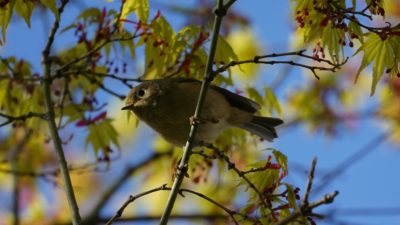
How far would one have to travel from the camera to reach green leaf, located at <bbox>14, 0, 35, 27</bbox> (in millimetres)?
2561

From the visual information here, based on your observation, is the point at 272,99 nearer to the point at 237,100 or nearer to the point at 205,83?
the point at 237,100

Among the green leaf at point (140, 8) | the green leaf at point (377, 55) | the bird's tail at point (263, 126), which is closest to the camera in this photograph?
the green leaf at point (377, 55)

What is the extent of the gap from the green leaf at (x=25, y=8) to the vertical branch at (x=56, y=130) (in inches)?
4.8

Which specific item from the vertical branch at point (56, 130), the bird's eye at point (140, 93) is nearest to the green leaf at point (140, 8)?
the vertical branch at point (56, 130)

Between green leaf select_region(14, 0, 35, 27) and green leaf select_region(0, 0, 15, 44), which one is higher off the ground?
green leaf select_region(14, 0, 35, 27)

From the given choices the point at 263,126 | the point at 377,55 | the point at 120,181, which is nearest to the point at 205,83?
the point at 377,55

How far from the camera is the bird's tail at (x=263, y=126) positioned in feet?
12.0

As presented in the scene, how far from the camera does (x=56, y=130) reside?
9.44 ft

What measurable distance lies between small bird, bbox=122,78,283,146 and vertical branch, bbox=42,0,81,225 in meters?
0.48

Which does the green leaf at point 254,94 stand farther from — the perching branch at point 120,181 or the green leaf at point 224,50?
the perching branch at point 120,181

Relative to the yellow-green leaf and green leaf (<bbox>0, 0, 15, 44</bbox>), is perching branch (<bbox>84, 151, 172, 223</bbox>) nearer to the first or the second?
the yellow-green leaf

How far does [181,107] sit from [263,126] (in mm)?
610

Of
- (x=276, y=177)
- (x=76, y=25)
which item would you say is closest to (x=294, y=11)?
(x=276, y=177)

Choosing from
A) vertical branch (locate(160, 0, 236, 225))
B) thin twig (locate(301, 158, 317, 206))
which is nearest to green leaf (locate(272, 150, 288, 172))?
vertical branch (locate(160, 0, 236, 225))
